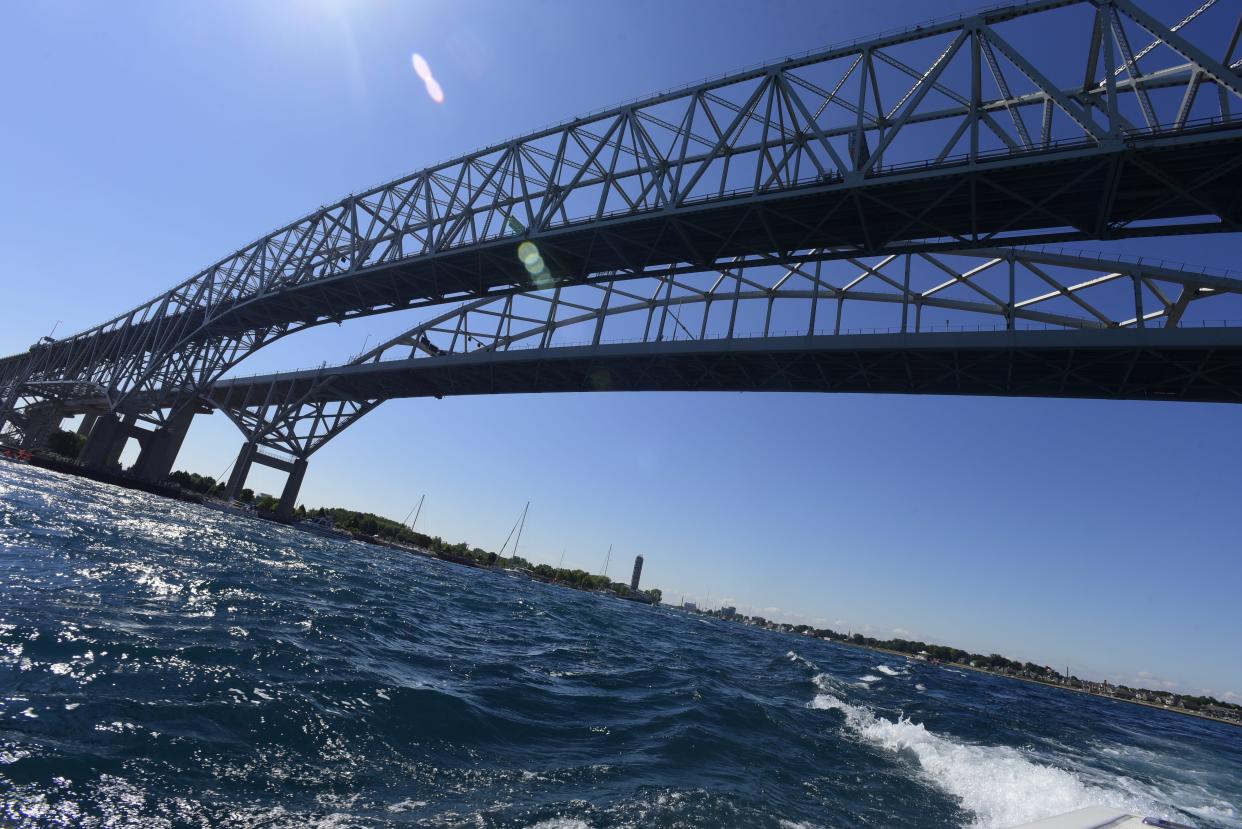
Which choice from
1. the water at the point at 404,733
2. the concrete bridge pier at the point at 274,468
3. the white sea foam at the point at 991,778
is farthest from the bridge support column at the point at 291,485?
the white sea foam at the point at 991,778

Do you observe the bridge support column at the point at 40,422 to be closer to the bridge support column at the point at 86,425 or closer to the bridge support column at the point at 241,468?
the bridge support column at the point at 86,425

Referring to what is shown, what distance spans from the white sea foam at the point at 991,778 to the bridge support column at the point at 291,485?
63.9 metres

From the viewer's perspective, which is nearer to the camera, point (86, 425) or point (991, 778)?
point (991, 778)

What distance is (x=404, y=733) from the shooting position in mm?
6797

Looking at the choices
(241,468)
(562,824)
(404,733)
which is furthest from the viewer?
(241,468)

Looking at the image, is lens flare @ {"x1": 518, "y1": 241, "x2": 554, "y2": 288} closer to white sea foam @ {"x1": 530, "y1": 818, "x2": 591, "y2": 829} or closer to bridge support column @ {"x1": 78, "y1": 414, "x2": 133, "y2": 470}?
white sea foam @ {"x1": 530, "y1": 818, "x2": 591, "y2": 829}

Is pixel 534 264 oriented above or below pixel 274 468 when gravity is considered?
Answer: above

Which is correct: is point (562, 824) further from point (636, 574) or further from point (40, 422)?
point (636, 574)

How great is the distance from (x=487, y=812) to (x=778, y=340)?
2886 cm

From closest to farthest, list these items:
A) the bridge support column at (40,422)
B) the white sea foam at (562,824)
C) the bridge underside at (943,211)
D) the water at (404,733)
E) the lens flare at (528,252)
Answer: the water at (404,733) → the white sea foam at (562,824) → the bridge underside at (943,211) → the lens flare at (528,252) → the bridge support column at (40,422)

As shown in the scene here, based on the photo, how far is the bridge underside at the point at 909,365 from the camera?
24.4 metres

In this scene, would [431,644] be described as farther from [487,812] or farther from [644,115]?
[644,115]

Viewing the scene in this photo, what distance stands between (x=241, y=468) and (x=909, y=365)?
6408cm

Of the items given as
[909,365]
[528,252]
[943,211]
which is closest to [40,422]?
[528,252]
